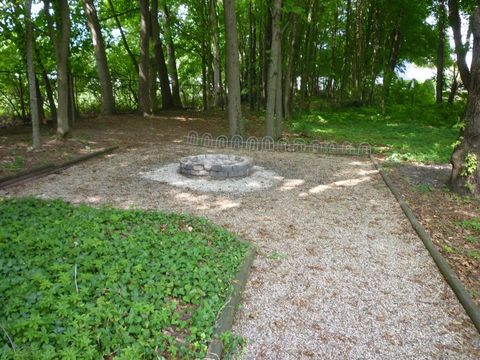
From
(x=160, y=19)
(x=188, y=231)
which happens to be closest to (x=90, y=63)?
(x=160, y=19)

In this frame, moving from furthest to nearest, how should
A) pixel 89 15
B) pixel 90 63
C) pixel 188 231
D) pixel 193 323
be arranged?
pixel 90 63, pixel 89 15, pixel 188 231, pixel 193 323

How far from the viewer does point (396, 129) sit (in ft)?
44.7

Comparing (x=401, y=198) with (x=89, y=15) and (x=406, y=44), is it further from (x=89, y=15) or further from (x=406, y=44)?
(x=406, y=44)

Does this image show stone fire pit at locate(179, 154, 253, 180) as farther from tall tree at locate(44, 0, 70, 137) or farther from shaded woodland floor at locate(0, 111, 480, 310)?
tall tree at locate(44, 0, 70, 137)

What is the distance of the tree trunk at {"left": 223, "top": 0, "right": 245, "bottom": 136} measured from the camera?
9.61 metres

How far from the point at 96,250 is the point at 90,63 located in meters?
16.6

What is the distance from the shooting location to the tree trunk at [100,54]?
42.8 feet

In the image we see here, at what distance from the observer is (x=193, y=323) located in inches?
108

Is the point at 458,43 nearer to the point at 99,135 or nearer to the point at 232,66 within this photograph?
the point at 232,66

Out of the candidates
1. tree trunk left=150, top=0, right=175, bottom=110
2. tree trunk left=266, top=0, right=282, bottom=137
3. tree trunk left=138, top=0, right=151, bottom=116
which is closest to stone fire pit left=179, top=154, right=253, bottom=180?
tree trunk left=266, top=0, right=282, bottom=137

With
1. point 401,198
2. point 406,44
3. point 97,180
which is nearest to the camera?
point 401,198

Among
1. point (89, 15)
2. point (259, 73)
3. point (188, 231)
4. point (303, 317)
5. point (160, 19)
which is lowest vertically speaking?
point (303, 317)

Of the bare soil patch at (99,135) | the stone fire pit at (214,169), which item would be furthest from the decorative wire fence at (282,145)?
the stone fire pit at (214,169)

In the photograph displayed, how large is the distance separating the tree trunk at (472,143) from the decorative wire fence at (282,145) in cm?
354
